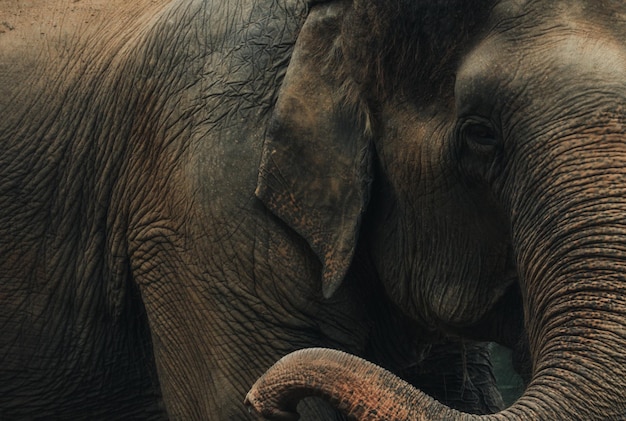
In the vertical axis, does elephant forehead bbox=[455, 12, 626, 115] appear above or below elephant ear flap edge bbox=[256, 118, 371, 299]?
above

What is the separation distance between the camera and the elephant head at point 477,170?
12.3 ft

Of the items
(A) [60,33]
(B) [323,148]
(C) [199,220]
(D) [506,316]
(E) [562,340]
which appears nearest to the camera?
(E) [562,340]

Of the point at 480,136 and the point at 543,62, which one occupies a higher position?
the point at 543,62

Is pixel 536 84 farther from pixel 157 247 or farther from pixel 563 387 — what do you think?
pixel 157 247

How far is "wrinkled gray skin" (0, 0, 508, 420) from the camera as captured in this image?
4660mm

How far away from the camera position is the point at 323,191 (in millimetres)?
4688

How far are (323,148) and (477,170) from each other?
584 mm

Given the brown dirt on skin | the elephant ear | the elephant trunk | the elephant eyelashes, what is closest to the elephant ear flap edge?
the elephant ear

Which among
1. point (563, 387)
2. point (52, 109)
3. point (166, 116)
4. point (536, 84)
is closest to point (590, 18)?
point (536, 84)

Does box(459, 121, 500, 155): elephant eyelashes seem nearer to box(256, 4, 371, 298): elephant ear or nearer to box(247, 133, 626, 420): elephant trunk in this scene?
box(247, 133, 626, 420): elephant trunk

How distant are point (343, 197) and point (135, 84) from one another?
1029 millimetres

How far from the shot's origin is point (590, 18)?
400cm

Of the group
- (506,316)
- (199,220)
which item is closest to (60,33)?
(199,220)

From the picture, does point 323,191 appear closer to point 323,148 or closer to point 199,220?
point 323,148
